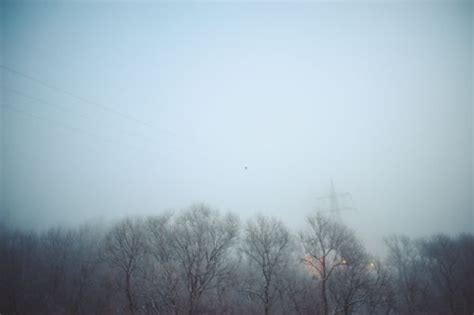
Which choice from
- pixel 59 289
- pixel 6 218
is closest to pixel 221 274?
pixel 59 289

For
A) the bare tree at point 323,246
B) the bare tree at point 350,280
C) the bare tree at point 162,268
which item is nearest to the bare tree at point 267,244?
the bare tree at point 323,246

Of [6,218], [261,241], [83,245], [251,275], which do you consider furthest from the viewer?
[6,218]

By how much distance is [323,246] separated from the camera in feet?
105

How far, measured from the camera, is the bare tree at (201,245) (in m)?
32.6

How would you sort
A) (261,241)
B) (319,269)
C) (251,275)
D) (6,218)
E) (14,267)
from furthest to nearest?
(6,218)
(14,267)
(251,275)
(261,241)
(319,269)

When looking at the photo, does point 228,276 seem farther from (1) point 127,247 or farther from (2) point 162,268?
(1) point 127,247

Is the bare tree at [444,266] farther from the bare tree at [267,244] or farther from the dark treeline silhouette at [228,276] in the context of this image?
the bare tree at [267,244]

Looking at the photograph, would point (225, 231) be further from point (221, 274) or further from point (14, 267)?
point (14, 267)

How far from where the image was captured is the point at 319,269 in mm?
31719

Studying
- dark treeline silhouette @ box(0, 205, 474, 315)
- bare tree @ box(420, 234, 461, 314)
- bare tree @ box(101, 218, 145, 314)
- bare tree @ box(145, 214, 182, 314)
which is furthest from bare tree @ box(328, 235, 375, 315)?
bare tree @ box(101, 218, 145, 314)

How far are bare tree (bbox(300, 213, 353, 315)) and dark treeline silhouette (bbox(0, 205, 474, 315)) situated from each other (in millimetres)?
119

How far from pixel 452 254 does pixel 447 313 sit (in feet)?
30.2

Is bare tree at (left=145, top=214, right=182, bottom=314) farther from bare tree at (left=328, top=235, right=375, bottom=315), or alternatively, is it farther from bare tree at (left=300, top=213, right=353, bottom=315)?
bare tree at (left=328, top=235, right=375, bottom=315)

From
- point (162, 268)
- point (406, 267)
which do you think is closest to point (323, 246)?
point (162, 268)
